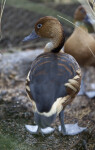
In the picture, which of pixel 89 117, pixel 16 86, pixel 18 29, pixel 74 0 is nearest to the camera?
pixel 89 117

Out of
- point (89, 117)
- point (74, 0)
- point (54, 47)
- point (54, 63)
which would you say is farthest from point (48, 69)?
point (74, 0)

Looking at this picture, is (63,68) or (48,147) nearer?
(63,68)

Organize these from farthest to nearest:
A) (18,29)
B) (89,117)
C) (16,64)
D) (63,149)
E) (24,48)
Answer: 1. (18,29)
2. (24,48)
3. (16,64)
4. (89,117)
5. (63,149)

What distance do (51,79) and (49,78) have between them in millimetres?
20

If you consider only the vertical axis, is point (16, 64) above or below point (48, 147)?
below

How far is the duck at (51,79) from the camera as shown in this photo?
8.34 ft

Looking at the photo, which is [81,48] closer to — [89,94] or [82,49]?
[82,49]

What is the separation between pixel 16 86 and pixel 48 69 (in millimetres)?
2028

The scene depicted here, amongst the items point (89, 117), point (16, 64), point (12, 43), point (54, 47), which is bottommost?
point (12, 43)

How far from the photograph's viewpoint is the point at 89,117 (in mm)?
3611

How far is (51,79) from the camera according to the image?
2646mm

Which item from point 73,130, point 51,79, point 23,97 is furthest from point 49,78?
point 23,97

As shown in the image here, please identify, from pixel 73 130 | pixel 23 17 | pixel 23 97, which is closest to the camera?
pixel 73 130

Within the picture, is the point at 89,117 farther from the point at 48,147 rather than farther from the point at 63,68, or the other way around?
the point at 63,68
